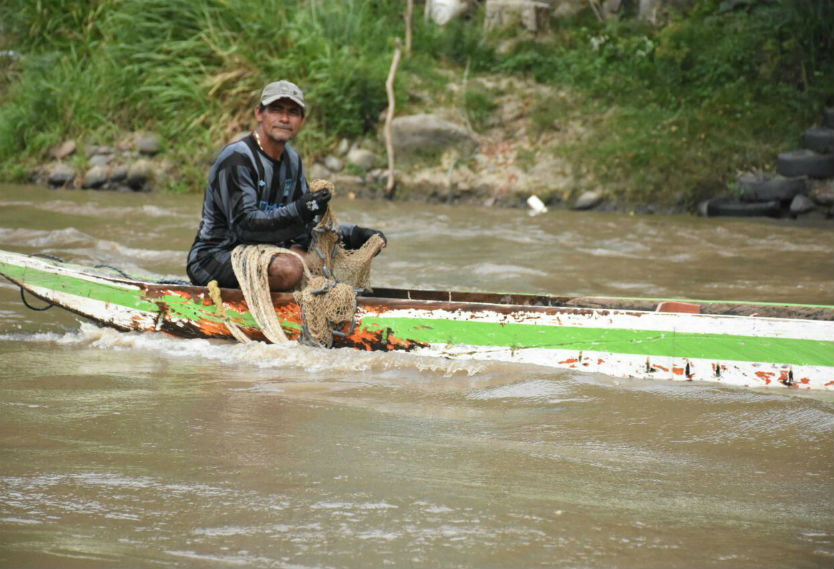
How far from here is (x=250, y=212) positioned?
4895 mm

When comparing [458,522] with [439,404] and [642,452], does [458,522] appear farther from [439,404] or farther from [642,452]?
[439,404]

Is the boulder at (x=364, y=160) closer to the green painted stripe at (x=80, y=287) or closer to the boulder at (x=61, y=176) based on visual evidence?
the boulder at (x=61, y=176)

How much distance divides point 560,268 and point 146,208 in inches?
217

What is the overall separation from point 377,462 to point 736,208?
888 cm

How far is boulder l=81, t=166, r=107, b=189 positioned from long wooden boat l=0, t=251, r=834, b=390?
8.70 meters

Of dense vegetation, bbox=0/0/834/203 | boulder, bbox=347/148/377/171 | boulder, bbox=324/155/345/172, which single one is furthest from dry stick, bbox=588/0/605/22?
boulder, bbox=324/155/345/172

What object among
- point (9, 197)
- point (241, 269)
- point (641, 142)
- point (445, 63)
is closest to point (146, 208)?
point (9, 197)

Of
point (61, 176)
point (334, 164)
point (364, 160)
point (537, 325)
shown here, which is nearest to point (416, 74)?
point (364, 160)

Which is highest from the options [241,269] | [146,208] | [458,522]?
[146,208]

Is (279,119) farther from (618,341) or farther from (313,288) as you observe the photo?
(618,341)

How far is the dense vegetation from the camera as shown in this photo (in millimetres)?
11930

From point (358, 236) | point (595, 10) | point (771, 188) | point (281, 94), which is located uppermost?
point (595, 10)

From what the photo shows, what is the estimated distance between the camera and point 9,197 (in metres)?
12.3

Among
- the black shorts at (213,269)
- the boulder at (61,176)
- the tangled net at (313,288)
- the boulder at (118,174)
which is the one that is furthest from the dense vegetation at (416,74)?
the black shorts at (213,269)
